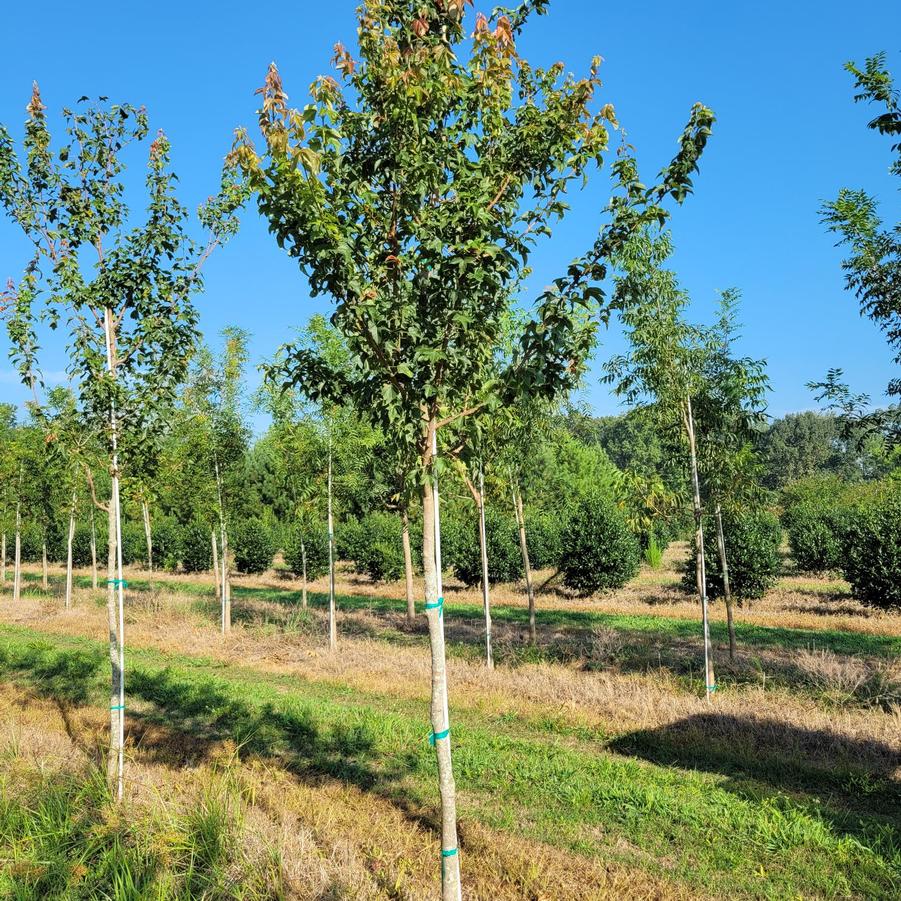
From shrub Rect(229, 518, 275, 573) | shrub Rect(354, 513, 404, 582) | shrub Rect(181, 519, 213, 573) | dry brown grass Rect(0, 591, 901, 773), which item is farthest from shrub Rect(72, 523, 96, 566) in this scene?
dry brown grass Rect(0, 591, 901, 773)

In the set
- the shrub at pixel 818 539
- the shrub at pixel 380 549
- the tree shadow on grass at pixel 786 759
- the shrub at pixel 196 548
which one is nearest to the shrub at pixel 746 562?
the shrub at pixel 818 539

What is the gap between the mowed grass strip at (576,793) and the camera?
5129 millimetres

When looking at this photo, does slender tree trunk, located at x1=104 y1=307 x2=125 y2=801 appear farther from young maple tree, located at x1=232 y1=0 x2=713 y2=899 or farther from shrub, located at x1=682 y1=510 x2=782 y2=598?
shrub, located at x1=682 y1=510 x2=782 y2=598

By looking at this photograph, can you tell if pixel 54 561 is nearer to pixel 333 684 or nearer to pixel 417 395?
pixel 333 684

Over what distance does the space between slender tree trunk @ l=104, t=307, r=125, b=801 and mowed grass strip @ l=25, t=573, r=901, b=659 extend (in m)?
11.9

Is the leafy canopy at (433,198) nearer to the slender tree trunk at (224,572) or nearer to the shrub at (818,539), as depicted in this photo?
the slender tree trunk at (224,572)

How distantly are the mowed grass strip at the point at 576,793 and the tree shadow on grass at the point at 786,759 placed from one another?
0.14 meters

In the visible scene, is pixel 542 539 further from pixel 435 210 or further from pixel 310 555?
pixel 435 210

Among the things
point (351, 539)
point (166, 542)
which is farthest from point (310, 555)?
point (166, 542)

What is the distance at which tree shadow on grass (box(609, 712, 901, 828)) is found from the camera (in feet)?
→ 21.2

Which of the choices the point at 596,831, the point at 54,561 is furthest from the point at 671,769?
the point at 54,561

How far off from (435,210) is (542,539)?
88.4 feet

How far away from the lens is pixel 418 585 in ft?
103

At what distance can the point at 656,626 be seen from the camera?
18188 mm
